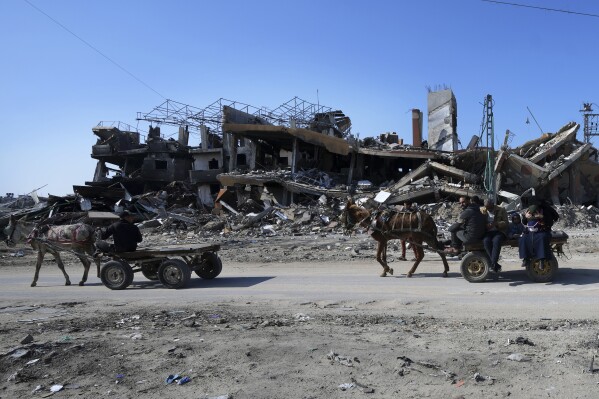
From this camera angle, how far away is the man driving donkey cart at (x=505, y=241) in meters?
10.2

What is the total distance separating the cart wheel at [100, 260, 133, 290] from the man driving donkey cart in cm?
744

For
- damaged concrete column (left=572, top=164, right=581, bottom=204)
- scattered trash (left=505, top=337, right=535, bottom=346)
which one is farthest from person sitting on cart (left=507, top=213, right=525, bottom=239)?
damaged concrete column (left=572, top=164, right=581, bottom=204)

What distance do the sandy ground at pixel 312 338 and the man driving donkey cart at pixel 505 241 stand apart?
0.37 metres

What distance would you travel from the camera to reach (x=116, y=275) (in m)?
12.0

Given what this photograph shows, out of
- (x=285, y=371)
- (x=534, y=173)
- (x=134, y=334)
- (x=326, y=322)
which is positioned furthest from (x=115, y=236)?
(x=534, y=173)

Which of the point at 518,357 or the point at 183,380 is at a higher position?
the point at 518,357

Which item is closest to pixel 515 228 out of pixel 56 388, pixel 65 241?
pixel 56 388

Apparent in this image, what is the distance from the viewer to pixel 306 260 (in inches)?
667

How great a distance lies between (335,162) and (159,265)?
29.5 m

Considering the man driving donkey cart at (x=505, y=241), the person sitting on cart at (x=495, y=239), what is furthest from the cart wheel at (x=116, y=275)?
the person sitting on cart at (x=495, y=239)

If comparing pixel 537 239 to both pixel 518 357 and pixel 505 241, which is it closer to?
pixel 505 241

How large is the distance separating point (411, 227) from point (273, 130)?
24507 millimetres

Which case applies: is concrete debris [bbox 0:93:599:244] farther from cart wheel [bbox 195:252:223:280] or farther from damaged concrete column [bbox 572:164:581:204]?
cart wheel [bbox 195:252:223:280]

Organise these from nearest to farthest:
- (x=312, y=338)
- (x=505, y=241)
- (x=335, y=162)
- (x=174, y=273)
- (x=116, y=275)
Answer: (x=312, y=338)
(x=505, y=241)
(x=174, y=273)
(x=116, y=275)
(x=335, y=162)
